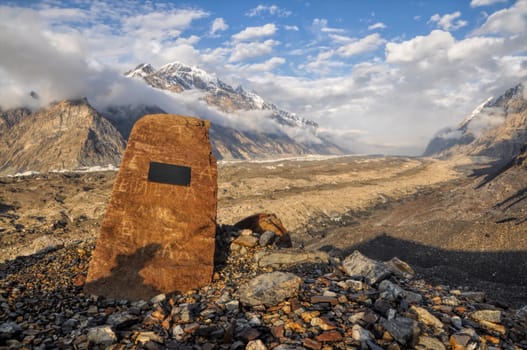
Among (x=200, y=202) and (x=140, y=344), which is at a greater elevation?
(x=200, y=202)

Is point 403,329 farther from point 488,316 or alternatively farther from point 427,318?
point 488,316

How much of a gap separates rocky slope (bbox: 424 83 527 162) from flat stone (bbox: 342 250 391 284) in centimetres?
10021

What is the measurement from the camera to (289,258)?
808 cm

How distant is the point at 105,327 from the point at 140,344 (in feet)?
2.03

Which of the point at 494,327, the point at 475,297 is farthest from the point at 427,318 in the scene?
the point at 475,297

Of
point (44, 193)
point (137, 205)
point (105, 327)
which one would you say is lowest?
point (44, 193)

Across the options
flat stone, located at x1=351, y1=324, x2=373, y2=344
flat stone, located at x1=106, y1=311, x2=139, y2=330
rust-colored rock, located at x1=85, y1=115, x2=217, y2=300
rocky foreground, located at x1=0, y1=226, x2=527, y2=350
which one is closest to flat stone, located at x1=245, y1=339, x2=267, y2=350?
rocky foreground, located at x1=0, y1=226, x2=527, y2=350

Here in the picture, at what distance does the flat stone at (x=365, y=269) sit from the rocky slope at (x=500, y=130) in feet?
329

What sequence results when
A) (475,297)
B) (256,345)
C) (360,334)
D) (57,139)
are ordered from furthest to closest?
1. (57,139)
2. (475,297)
3. (360,334)
4. (256,345)

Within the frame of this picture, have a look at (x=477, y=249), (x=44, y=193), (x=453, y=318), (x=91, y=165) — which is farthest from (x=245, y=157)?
(x=453, y=318)

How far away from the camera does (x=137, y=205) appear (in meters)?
7.51

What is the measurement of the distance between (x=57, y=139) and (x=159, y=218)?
12030cm

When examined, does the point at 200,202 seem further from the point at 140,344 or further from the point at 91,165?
the point at 91,165

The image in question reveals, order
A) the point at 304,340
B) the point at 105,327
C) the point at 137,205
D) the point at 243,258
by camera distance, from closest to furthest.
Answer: the point at 304,340 < the point at 105,327 < the point at 137,205 < the point at 243,258
